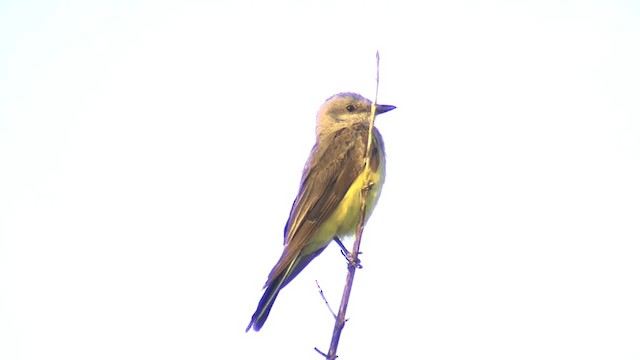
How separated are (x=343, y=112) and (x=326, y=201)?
2321 mm

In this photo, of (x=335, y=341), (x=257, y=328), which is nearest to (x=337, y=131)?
(x=257, y=328)

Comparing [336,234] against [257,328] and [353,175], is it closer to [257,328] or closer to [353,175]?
[353,175]

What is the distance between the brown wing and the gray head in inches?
39.2

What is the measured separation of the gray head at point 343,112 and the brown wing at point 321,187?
1.00m

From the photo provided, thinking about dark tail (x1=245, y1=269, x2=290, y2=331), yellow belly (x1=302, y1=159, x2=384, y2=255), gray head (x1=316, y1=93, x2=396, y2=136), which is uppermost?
gray head (x1=316, y1=93, x2=396, y2=136)

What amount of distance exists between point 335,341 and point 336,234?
350 cm

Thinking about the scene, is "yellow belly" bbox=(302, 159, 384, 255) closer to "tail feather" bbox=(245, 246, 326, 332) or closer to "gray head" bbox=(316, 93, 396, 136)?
"tail feather" bbox=(245, 246, 326, 332)

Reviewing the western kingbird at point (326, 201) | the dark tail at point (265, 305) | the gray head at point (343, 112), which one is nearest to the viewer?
the dark tail at point (265, 305)

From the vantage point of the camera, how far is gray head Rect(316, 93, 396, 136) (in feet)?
32.3

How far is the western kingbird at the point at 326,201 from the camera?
7695 mm

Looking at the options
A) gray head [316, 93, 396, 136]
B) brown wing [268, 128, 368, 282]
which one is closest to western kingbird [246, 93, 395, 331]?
brown wing [268, 128, 368, 282]

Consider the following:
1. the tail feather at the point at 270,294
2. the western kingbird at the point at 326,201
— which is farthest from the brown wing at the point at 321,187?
the tail feather at the point at 270,294

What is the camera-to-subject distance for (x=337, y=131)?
30.2ft

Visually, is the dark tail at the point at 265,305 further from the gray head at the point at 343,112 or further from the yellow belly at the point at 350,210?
the gray head at the point at 343,112
